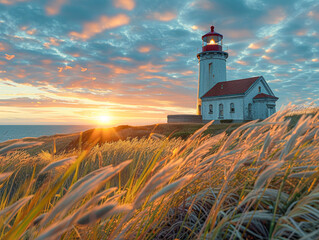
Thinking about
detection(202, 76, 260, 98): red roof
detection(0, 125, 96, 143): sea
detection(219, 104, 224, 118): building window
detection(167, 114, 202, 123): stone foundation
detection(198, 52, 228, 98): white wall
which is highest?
detection(198, 52, 228, 98): white wall

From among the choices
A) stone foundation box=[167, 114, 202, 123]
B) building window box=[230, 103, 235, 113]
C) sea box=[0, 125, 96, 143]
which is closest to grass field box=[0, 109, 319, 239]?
sea box=[0, 125, 96, 143]

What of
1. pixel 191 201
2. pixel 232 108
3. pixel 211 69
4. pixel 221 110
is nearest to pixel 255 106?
pixel 232 108

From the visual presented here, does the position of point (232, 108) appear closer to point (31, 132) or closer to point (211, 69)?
point (211, 69)

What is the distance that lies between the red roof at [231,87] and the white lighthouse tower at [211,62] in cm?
87

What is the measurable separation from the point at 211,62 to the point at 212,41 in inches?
133

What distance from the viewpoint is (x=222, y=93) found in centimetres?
3209

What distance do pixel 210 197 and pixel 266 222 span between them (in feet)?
1.69

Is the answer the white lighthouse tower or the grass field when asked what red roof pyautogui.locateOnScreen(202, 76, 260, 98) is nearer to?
the white lighthouse tower

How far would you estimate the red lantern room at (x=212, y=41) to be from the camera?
3341cm

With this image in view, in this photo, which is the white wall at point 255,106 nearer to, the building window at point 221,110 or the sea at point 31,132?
the building window at point 221,110

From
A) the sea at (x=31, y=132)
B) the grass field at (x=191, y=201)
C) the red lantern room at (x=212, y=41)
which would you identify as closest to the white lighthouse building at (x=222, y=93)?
the red lantern room at (x=212, y=41)

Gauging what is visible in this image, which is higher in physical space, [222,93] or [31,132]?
[222,93]

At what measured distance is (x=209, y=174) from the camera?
2.27m

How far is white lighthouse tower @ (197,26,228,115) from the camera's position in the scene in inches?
1298
